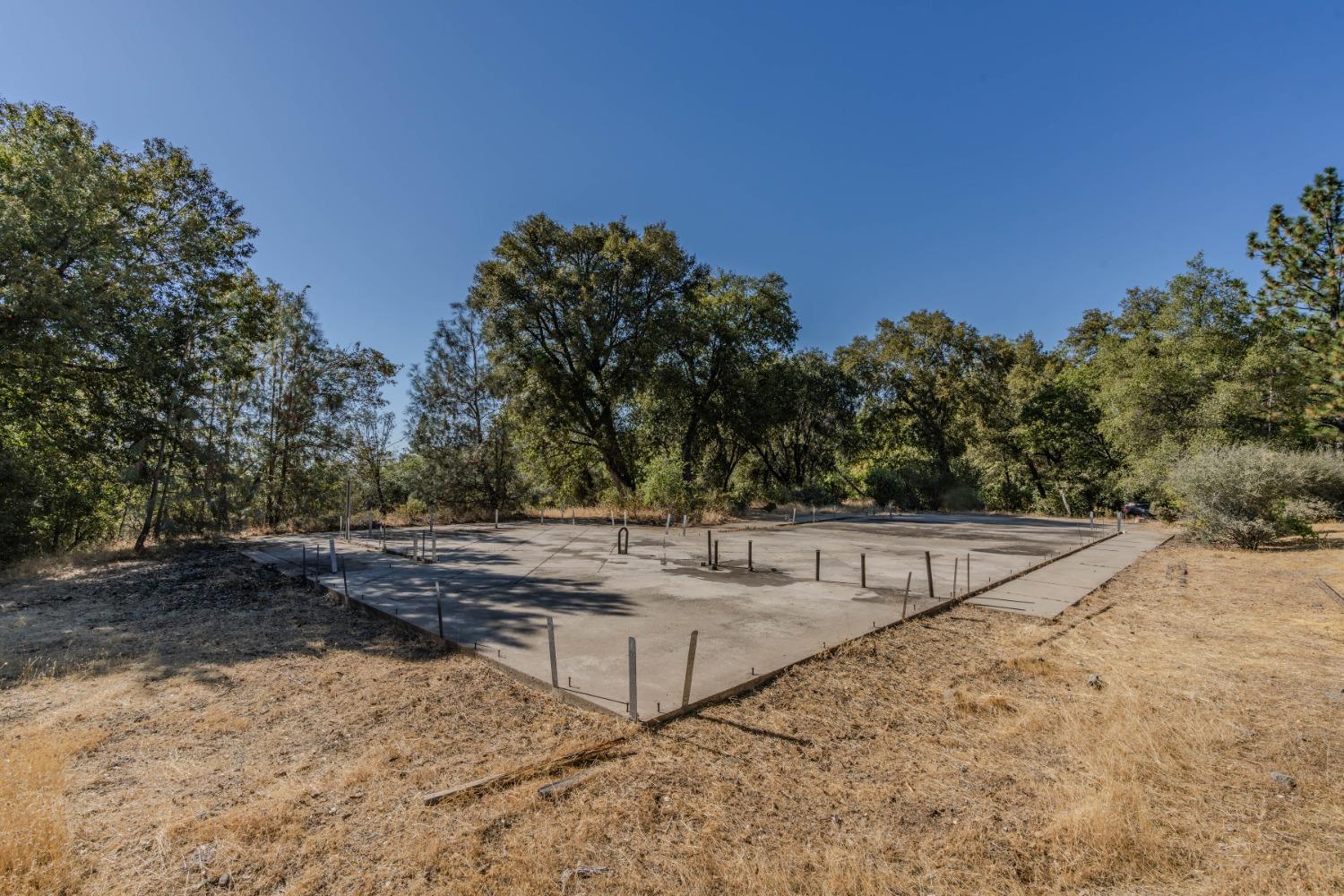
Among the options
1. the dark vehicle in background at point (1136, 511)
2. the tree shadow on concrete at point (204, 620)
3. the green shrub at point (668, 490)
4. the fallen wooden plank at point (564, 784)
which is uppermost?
the green shrub at point (668, 490)

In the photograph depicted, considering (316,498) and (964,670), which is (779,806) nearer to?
(964,670)

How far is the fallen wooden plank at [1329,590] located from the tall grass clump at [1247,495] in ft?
15.8

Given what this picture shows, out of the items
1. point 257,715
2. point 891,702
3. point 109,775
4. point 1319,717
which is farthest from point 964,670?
point 109,775

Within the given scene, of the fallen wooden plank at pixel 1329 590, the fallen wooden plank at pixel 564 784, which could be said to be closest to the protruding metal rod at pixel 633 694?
the fallen wooden plank at pixel 564 784

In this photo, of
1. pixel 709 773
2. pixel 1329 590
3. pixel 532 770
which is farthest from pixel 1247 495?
pixel 532 770

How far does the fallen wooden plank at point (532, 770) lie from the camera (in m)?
3.03

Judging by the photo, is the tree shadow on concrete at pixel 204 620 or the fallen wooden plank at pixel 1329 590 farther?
the fallen wooden plank at pixel 1329 590

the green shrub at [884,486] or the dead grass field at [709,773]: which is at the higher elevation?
the green shrub at [884,486]

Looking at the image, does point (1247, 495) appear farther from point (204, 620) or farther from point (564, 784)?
point (204, 620)

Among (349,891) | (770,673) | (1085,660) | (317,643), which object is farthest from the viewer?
(317,643)

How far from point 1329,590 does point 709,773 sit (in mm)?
10400

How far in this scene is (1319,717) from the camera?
3.99 meters

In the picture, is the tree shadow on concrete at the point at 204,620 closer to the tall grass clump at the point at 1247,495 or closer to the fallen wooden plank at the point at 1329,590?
the fallen wooden plank at the point at 1329,590

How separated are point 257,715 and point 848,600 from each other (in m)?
6.62
